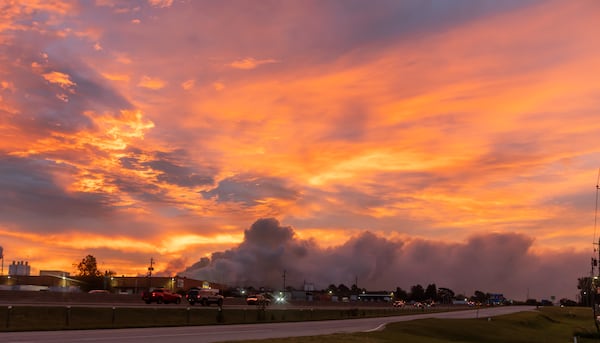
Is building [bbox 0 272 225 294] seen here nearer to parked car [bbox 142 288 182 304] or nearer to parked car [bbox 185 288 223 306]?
parked car [bbox 185 288 223 306]

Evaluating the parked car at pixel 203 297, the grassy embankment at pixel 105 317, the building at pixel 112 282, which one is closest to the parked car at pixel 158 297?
the parked car at pixel 203 297

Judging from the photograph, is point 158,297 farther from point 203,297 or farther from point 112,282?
point 112,282

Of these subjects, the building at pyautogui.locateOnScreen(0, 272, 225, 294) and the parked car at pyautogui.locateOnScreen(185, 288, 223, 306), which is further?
the building at pyautogui.locateOnScreen(0, 272, 225, 294)

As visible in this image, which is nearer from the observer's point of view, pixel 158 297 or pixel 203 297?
pixel 158 297

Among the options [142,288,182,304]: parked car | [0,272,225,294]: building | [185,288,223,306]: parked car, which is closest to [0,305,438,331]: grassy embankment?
[185,288,223,306]: parked car

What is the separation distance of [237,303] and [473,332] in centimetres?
4518

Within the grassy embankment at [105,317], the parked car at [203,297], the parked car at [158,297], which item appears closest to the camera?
the grassy embankment at [105,317]

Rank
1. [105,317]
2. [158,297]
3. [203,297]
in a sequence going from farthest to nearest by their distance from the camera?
[203,297] < [158,297] < [105,317]

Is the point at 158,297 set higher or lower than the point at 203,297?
higher

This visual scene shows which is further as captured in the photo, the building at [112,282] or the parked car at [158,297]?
the building at [112,282]

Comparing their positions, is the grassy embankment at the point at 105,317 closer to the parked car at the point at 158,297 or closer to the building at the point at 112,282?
the parked car at the point at 158,297

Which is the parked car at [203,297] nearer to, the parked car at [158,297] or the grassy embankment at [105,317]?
the parked car at [158,297]

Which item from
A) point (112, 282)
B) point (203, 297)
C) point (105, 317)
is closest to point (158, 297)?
point (203, 297)

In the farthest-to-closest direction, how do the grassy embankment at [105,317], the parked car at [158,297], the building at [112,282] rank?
the building at [112,282]
the parked car at [158,297]
the grassy embankment at [105,317]
